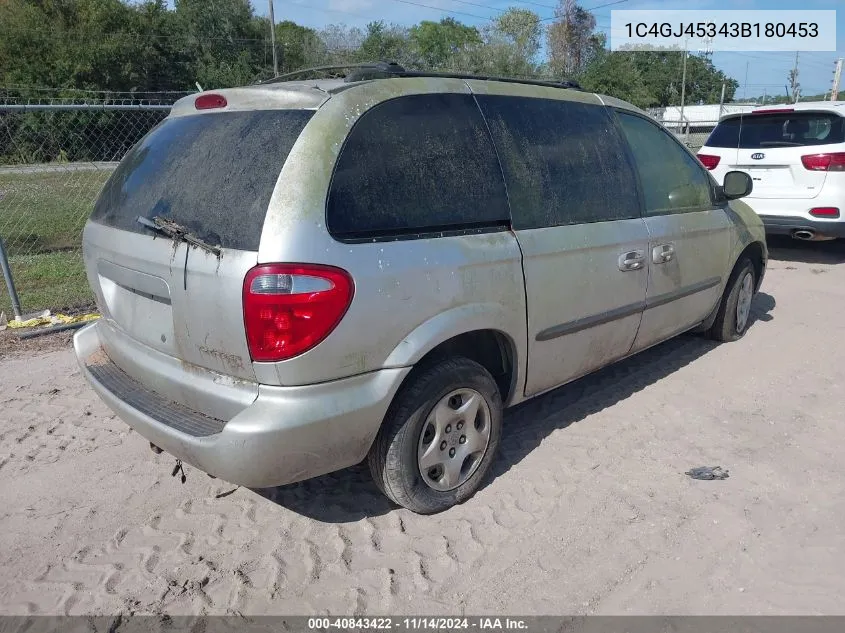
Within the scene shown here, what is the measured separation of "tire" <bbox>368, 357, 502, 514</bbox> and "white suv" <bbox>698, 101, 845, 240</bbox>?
619 centimetres

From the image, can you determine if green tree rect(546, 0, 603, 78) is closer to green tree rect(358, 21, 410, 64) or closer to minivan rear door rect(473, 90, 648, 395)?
green tree rect(358, 21, 410, 64)

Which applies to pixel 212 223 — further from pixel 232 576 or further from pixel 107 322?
pixel 232 576

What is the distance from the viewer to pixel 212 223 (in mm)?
2504

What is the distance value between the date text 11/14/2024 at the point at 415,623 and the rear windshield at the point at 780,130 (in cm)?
725

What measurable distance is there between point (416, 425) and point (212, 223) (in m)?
1.16

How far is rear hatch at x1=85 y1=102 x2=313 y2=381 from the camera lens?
2406 millimetres

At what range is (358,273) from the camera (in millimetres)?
2439

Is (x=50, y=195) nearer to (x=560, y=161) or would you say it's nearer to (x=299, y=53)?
(x=560, y=161)

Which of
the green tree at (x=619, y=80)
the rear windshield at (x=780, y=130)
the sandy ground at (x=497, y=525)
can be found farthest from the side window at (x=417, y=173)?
the green tree at (x=619, y=80)

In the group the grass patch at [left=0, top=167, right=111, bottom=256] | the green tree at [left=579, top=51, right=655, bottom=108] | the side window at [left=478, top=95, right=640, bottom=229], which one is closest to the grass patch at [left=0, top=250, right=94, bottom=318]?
the grass patch at [left=0, top=167, right=111, bottom=256]

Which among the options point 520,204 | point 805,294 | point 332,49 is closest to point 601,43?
point 332,49

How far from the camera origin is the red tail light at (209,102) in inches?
112

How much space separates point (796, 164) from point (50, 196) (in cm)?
1208

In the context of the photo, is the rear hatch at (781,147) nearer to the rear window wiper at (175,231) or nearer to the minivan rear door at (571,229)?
the minivan rear door at (571,229)
